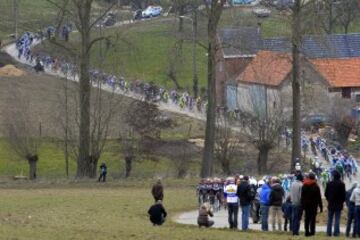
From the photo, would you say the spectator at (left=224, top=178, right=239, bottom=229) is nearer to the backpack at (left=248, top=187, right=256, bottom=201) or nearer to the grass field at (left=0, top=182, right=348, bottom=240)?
the backpack at (left=248, top=187, right=256, bottom=201)

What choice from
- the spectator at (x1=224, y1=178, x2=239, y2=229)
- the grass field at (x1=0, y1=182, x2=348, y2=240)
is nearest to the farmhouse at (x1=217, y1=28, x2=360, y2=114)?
the grass field at (x1=0, y1=182, x2=348, y2=240)

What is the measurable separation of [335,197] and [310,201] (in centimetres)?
69

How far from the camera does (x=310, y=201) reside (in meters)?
22.6

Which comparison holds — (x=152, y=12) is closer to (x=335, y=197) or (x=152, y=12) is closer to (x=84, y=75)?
(x=84, y=75)

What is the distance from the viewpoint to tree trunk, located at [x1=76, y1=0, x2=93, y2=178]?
1735 inches

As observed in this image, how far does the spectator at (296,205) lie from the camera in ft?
75.2

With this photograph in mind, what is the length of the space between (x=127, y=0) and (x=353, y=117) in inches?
1983

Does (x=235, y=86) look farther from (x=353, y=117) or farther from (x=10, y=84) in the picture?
(x=10, y=84)

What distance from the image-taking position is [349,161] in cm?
4366

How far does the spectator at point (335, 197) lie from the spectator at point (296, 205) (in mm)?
691

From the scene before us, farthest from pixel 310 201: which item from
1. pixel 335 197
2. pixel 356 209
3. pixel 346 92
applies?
pixel 346 92

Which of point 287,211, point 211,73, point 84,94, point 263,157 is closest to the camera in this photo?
point 287,211

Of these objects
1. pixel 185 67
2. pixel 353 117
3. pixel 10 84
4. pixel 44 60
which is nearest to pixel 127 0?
pixel 185 67

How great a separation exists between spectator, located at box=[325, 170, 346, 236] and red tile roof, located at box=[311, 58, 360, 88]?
4709 cm
